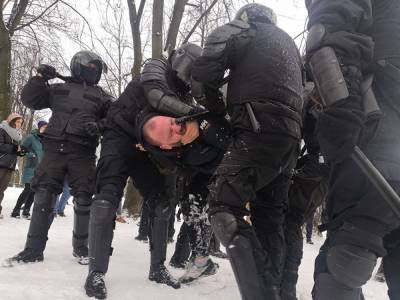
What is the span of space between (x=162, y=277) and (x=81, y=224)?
1044 mm

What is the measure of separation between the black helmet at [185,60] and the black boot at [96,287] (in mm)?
1545

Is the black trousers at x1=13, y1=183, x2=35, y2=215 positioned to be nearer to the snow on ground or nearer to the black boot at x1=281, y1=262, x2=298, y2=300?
the snow on ground

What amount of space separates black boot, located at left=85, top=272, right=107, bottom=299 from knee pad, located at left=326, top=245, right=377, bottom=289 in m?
1.57

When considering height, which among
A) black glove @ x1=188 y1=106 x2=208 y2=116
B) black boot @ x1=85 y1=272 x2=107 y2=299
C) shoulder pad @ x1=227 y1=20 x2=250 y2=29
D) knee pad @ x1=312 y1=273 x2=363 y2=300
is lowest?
A: black boot @ x1=85 y1=272 x2=107 y2=299

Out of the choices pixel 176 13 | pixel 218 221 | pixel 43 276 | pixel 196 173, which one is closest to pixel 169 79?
pixel 196 173

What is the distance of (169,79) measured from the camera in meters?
3.27

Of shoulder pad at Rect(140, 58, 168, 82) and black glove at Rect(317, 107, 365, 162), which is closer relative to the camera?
black glove at Rect(317, 107, 365, 162)

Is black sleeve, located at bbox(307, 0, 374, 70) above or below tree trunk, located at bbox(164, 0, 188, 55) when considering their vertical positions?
below

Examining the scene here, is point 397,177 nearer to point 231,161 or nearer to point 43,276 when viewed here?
point 231,161

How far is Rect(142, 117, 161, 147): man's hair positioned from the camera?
114 inches

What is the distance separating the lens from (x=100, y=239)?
297cm

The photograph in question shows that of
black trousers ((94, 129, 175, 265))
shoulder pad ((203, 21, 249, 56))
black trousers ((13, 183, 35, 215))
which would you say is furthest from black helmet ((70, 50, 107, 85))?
black trousers ((13, 183, 35, 215))

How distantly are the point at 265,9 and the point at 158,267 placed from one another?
2.00m

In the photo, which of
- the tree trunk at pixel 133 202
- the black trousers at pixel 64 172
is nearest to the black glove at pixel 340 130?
the black trousers at pixel 64 172
